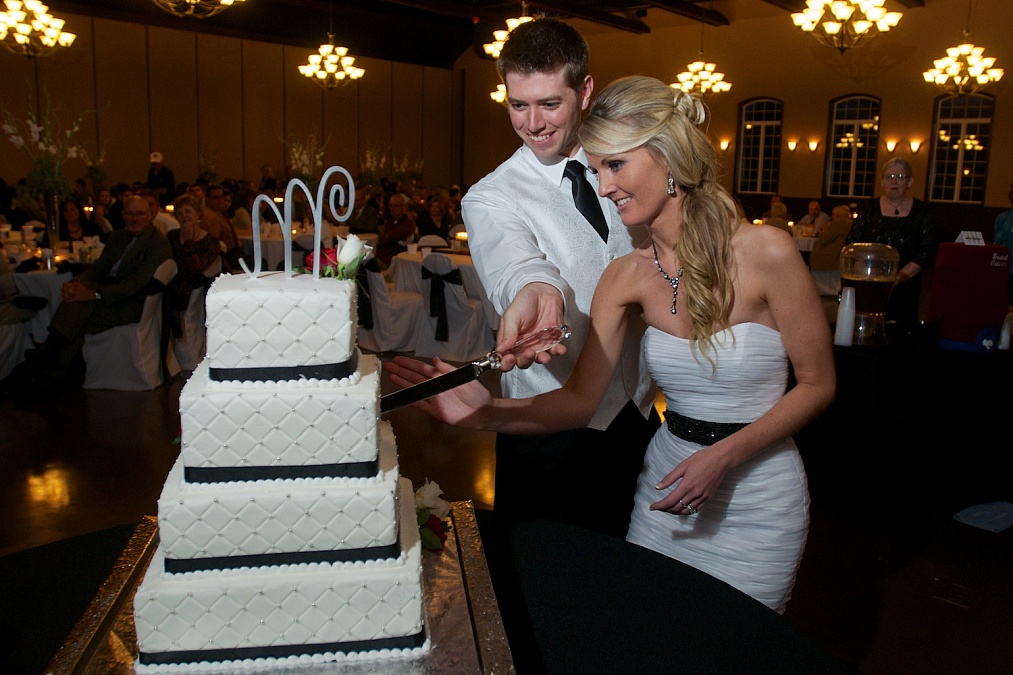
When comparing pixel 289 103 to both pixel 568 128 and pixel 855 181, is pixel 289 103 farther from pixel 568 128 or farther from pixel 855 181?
pixel 568 128

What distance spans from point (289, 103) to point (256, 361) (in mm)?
18454

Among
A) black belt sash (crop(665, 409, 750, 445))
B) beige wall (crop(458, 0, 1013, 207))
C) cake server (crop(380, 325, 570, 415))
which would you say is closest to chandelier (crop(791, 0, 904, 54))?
beige wall (crop(458, 0, 1013, 207))

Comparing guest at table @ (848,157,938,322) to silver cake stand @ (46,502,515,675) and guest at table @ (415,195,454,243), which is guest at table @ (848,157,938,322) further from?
silver cake stand @ (46,502,515,675)

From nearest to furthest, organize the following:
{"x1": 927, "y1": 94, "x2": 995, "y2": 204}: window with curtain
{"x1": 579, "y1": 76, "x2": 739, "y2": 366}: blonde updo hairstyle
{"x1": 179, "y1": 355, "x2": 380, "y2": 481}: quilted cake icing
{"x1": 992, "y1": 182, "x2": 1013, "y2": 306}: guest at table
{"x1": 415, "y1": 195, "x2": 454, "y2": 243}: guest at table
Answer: {"x1": 179, "y1": 355, "x2": 380, "y2": 481}: quilted cake icing
{"x1": 579, "y1": 76, "x2": 739, "y2": 366}: blonde updo hairstyle
{"x1": 992, "y1": 182, "x2": 1013, "y2": 306}: guest at table
{"x1": 415, "y1": 195, "x2": 454, "y2": 243}: guest at table
{"x1": 927, "y1": 94, "x2": 995, "y2": 204}: window with curtain

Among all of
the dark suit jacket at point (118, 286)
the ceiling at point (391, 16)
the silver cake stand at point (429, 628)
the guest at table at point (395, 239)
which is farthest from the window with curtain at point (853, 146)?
the silver cake stand at point (429, 628)

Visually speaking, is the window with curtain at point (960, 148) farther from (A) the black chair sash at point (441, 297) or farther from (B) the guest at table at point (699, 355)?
(B) the guest at table at point (699, 355)

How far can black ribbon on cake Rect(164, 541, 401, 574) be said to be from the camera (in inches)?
49.9

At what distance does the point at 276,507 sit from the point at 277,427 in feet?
0.39

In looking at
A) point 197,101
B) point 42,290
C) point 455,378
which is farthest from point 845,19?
point 197,101

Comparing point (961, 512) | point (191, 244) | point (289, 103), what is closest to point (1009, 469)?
point (961, 512)

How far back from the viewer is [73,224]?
27.4 feet

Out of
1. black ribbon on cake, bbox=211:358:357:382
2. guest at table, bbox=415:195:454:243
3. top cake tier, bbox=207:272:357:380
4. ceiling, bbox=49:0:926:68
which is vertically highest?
ceiling, bbox=49:0:926:68

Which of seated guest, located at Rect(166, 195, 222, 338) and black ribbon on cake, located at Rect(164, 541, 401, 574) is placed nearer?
black ribbon on cake, located at Rect(164, 541, 401, 574)

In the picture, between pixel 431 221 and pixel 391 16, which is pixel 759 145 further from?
pixel 431 221
